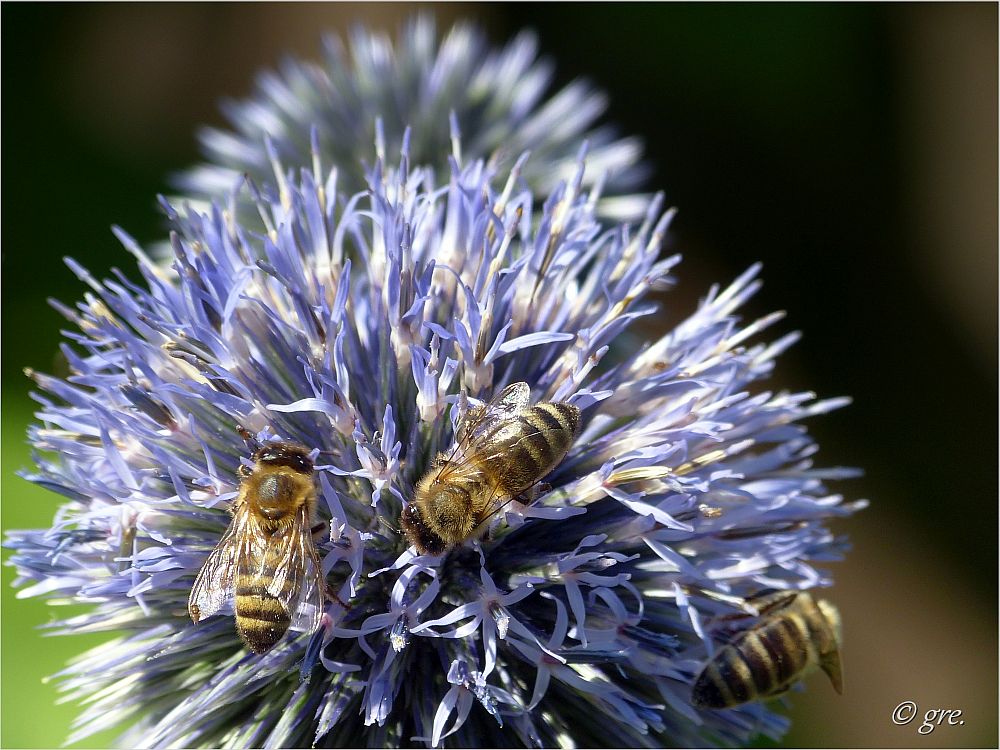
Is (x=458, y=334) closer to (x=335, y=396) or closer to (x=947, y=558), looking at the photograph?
(x=335, y=396)

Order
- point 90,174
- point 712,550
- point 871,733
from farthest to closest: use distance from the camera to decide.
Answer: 1. point 871,733
2. point 90,174
3. point 712,550

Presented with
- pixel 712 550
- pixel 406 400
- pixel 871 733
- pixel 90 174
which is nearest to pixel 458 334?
pixel 406 400

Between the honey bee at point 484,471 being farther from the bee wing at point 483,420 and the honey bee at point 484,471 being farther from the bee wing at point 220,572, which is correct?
the bee wing at point 220,572

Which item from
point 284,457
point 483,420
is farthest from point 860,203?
point 284,457

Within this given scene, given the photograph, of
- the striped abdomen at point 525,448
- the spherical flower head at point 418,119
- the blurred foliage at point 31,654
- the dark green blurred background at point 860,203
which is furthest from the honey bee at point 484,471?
the dark green blurred background at point 860,203

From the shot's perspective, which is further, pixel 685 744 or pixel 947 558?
pixel 947 558

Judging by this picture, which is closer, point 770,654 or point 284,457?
point 284,457

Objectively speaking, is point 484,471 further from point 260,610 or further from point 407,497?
point 260,610
